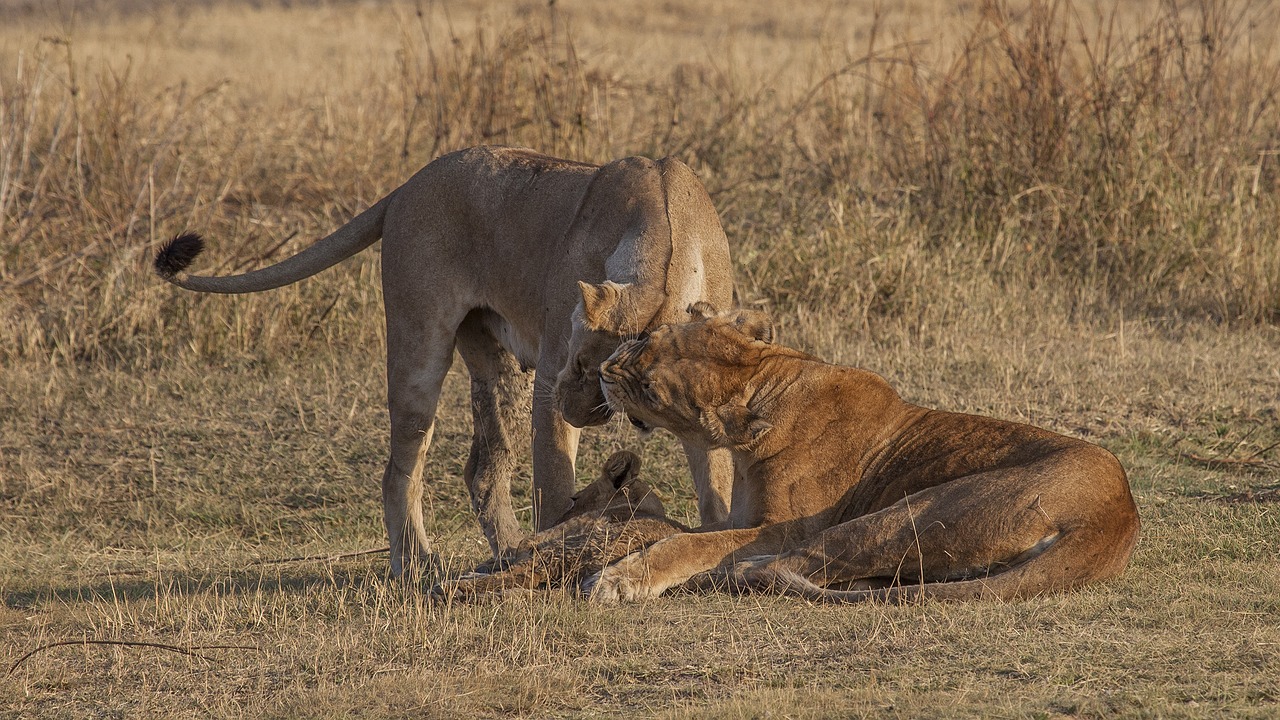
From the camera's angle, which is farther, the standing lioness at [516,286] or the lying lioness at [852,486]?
the standing lioness at [516,286]

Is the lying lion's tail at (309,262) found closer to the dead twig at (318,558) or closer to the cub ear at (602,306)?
the dead twig at (318,558)

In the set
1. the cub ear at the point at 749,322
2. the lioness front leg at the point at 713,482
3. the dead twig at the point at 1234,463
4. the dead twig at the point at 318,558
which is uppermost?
the cub ear at the point at 749,322

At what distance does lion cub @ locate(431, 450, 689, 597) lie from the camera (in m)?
4.67

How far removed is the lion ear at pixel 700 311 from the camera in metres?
4.95

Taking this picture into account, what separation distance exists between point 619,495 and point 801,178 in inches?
217

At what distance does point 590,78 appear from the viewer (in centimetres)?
1017

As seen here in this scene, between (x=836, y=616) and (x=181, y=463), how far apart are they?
13.5ft

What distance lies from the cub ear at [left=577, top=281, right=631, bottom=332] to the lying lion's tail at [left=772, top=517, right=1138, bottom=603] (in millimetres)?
948

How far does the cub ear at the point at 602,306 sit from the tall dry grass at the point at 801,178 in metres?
4.00

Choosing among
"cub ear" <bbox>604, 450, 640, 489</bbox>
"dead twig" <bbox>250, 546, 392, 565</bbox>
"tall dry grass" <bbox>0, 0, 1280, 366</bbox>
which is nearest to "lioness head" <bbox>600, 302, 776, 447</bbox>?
"cub ear" <bbox>604, 450, 640, 489</bbox>

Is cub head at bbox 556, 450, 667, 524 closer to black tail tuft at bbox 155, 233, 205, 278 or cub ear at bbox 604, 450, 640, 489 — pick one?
cub ear at bbox 604, 450, 640, 489

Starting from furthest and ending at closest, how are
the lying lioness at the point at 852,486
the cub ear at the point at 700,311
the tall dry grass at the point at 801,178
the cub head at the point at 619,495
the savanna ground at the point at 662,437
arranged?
the tall dry grass at the point at 801,178, the cub head at the point at 619,495, the cub ear at the point at 700,311, the lying lioness at the point at 852,486, the savanna ground at the point at 662,437

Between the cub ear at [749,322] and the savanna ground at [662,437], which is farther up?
the cub ear at [749,322]

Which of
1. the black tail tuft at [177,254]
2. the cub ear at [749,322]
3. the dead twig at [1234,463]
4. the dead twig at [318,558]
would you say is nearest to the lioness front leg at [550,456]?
the cub ear at [749,322]
